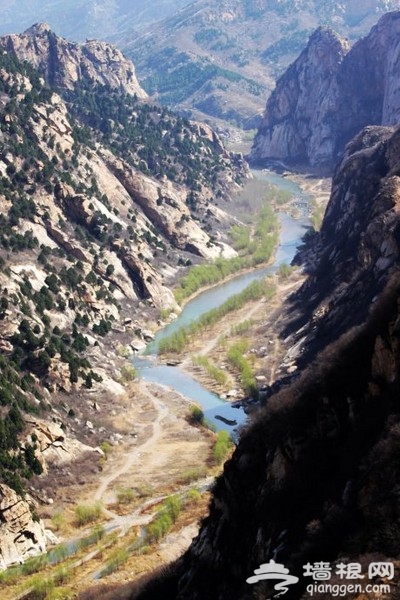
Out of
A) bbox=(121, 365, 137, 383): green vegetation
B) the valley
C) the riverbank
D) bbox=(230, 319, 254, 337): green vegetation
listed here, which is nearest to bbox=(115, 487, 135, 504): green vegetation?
the valley

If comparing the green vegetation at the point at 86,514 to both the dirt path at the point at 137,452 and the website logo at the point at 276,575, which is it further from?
the website logo at the point at 276,575

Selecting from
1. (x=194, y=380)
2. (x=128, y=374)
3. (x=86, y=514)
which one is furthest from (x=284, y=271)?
(x=86, y=514)

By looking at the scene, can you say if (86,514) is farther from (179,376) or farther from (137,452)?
(179,376)

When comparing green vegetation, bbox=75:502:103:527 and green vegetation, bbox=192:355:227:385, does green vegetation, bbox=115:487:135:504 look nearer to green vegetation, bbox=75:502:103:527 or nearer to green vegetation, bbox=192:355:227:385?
green vegetation, bbox=75:502:103:527

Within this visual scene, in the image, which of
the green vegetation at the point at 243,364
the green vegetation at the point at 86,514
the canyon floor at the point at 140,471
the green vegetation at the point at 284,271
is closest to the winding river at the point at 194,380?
the canyon floor at the point at 140,471

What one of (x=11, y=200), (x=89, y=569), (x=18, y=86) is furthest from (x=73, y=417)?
(x=18, y=86)

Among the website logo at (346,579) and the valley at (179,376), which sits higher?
the website logo at (346,579)
